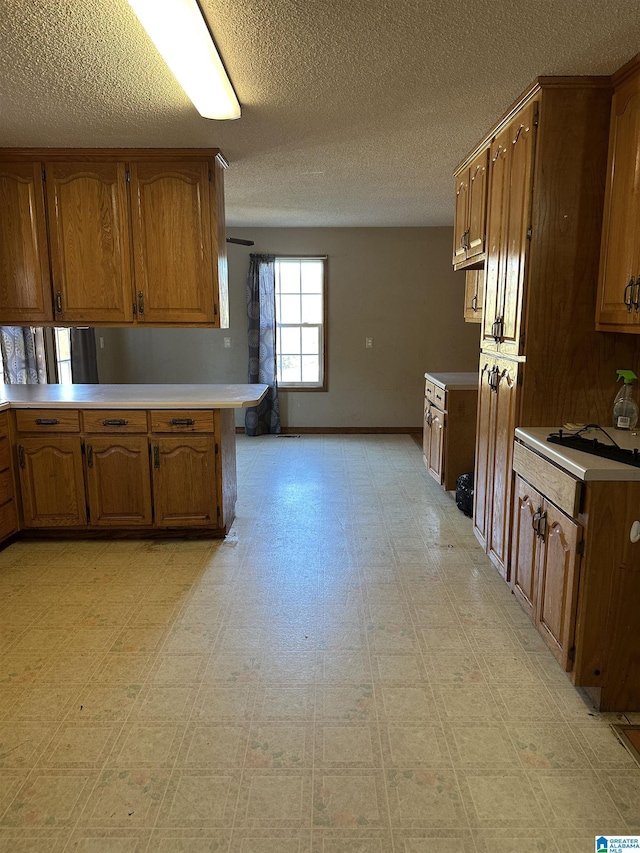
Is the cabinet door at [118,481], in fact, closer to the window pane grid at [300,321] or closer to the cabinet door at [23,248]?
the cabinet door at [23,248]

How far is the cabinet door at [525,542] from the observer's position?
7.70ft

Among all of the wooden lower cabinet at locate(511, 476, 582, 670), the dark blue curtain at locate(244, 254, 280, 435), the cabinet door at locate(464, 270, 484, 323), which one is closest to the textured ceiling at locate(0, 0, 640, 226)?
the cabinet door at locate(464, 270, 484, 323)

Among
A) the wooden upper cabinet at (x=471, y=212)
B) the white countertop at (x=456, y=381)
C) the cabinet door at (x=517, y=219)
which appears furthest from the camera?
the white countertop at (x=456, y=381)

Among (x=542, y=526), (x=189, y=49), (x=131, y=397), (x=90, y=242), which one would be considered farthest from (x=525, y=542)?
(x=90, y=242)

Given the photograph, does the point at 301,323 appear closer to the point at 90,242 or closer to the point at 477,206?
the point at 90,242

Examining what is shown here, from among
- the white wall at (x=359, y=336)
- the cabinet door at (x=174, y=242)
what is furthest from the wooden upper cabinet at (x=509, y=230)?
the white wall at (x=359, y=336)

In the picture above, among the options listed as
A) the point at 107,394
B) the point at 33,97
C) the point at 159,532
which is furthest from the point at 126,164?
the point at 159,532

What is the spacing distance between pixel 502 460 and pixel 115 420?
2221 mm

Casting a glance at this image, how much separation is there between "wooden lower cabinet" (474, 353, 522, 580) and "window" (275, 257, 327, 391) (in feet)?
12.1

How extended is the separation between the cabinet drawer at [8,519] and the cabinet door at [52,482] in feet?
0.20

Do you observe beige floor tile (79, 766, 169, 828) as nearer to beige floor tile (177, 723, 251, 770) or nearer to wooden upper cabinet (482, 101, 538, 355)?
beige floor tile (177, 723, 251, 770)

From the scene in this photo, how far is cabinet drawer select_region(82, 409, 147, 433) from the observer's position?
11.2 ft

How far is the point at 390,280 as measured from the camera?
6.58 meters

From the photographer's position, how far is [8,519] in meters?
3.42
